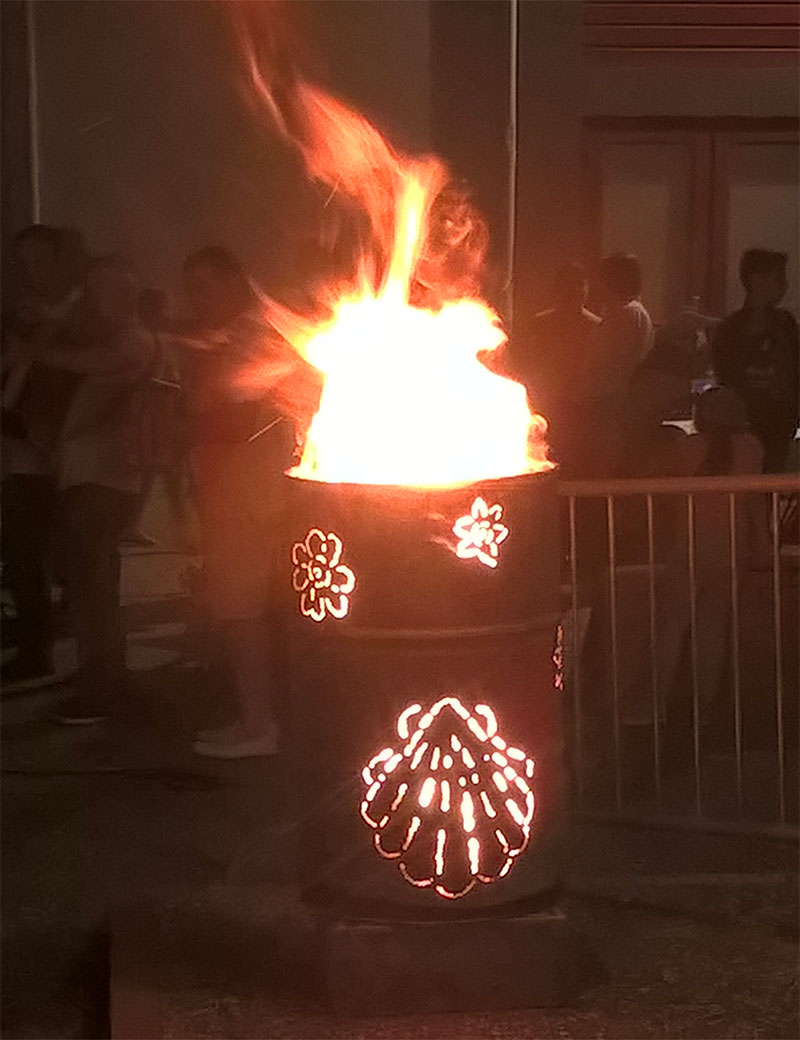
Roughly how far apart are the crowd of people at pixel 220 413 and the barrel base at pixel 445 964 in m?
1.76

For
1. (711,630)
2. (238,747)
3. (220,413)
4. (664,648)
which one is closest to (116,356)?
(220,413)

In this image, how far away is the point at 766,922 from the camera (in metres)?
4.59

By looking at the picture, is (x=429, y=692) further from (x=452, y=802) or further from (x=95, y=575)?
(x=95, y=575)

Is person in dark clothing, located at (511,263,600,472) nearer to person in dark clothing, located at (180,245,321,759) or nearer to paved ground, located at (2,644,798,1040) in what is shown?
person in dark clothing, located at (180,245,321,759)

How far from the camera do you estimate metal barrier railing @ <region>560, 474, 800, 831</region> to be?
564 centimetres

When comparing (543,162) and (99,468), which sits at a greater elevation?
(543,162)

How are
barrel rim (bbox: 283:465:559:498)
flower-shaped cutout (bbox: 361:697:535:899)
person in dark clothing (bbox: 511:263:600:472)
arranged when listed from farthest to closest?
person in dark clothing (bbox: 511:263:600:472) → flower-shaped cutout (bbox: 361:697:535:899) → barrel rim (bbox: 283:465:559:498)

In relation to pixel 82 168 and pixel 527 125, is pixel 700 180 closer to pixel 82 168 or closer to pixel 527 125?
pixel 527 125

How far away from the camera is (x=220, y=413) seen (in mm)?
5742

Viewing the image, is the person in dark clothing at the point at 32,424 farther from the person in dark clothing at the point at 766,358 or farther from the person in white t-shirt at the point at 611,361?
the person in dark clothing at the point at 766,358

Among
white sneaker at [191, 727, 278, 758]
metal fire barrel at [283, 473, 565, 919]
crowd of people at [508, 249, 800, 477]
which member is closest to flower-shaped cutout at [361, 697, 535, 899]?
metal fire barrel at [283, 473, 565, 919]

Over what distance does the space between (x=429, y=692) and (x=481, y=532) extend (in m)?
0.38

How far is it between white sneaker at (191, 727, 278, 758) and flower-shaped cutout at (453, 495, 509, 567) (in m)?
2.49

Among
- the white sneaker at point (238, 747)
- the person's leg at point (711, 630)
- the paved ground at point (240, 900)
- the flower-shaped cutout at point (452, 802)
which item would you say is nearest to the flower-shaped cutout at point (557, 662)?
the flower-shaped cutout at point (452, 802)
